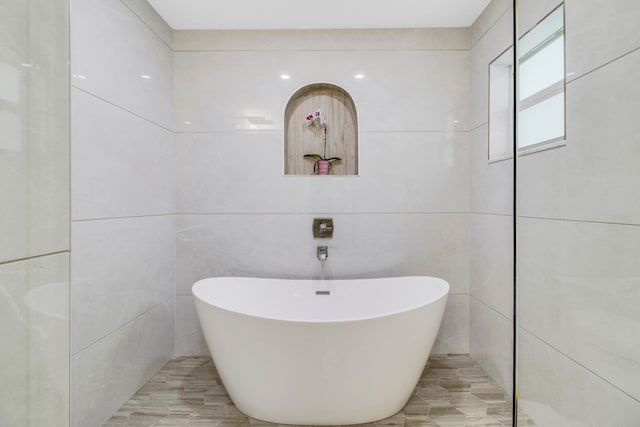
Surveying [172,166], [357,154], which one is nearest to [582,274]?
[357,154]

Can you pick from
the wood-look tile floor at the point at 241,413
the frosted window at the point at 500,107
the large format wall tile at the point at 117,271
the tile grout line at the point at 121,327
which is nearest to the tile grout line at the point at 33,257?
the large format wall tile at the point at 117,271

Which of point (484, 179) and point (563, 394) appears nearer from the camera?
point (563, 394)

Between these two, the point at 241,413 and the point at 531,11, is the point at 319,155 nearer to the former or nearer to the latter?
the point at 531,11

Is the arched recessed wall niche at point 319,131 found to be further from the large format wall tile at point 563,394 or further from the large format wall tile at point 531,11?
the large format wall tile at point 563,394

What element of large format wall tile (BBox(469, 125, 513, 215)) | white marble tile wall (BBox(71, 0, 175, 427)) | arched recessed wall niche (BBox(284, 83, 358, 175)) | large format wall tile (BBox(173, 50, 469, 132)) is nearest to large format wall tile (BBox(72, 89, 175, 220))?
white marble tile wall (BBox(71, 0, 175, 427))

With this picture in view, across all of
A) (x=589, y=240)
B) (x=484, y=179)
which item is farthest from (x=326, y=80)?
(x=589, y=240)

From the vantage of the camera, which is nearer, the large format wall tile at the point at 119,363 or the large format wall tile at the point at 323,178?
the large format wall tile at the point at 119,363

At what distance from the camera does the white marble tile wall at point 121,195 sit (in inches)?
37.8

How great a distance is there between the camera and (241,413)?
1.16 m

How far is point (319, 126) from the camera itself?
1.11m

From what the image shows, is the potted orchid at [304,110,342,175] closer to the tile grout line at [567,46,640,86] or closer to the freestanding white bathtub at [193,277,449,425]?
the freestanding white bathtub at [193,277,449,425]

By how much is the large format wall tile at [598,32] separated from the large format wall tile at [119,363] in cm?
123

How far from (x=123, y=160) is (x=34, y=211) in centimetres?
74

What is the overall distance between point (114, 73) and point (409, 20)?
0.98 meters
